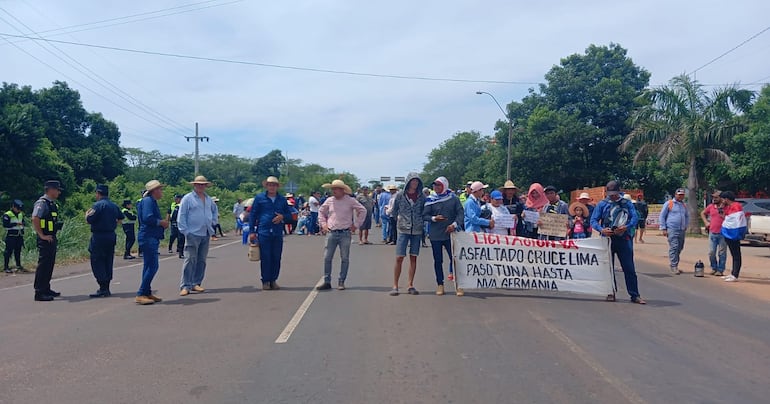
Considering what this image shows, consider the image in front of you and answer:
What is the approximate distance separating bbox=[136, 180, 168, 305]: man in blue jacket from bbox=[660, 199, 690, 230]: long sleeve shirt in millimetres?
10266

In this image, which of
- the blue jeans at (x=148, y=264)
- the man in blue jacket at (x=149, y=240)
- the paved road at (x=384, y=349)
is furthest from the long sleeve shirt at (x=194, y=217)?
the paved road at (x=384, y=349)

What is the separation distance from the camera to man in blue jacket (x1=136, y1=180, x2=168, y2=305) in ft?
27.9

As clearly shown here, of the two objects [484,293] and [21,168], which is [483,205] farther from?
[21,168]

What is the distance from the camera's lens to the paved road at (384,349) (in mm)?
4789

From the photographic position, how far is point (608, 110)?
38625 mm

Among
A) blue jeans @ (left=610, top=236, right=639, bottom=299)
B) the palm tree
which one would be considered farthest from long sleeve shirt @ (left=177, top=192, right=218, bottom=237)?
the palm tree

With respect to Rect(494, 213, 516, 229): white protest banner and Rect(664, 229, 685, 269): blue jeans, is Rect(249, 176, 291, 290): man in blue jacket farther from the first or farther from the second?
Rect(664, 229, 685, 269): blue jeans

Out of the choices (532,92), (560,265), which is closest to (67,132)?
(532,92)

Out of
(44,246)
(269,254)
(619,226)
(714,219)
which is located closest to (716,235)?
(714,219)

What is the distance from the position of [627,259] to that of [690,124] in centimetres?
1953

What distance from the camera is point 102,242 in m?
9.35

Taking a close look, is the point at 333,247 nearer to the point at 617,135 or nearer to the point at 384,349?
the point at 384,349

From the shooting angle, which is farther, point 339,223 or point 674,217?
point 674,217

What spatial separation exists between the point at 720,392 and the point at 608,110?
1446 inches
